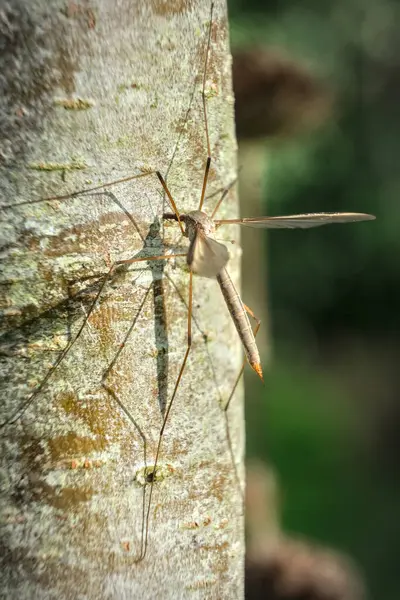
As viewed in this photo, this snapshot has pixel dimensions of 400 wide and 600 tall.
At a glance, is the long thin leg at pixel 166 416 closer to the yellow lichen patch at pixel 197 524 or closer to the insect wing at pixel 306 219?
the yellow lichen patch at pixel 197 524

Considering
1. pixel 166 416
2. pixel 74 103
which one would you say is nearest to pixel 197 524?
pixel 166 416

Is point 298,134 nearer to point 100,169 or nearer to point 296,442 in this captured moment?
point 100,169

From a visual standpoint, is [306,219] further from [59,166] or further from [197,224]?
[59,166]

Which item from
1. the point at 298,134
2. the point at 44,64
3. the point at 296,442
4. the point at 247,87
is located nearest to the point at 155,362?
the point at 44,64

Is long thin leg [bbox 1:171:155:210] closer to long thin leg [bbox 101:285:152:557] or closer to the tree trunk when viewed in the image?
the tree trunk

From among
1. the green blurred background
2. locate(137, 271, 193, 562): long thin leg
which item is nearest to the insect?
locate(137, 271, 193, 562): long thin leg

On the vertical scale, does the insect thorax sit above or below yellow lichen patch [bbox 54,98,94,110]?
below
